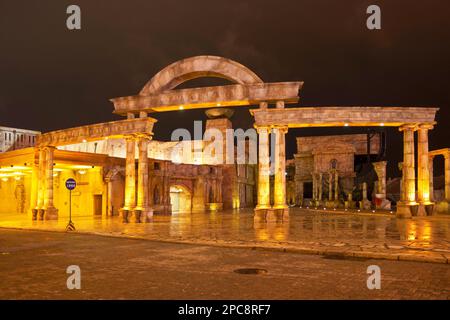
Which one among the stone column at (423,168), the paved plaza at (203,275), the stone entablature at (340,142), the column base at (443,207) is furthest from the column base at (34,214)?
the stone entablature at (340,142)

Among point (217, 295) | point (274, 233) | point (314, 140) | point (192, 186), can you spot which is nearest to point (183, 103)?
point (274, 233)

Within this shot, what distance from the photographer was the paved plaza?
21.9 ft

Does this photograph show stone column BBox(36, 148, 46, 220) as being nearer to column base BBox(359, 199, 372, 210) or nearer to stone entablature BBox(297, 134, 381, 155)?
column base BBox(359, 199, 372, 210)

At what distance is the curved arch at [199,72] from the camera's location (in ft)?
68.2

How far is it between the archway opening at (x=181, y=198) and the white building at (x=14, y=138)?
83.4 ft

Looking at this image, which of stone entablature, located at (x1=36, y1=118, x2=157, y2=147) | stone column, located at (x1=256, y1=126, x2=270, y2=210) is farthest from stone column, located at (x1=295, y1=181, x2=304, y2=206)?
stone column, located at (x1=256, y1=126, x2=270, y2=210)

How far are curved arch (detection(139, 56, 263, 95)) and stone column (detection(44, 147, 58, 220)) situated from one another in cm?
939

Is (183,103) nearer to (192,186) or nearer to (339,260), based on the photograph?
(339,260)

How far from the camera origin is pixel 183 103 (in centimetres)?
2169

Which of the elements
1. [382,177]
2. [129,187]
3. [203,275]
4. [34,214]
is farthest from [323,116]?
[382,177]

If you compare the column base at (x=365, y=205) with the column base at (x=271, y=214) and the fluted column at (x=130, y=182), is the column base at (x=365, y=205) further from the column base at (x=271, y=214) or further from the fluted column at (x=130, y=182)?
the fluted column at (x=130, y=182)

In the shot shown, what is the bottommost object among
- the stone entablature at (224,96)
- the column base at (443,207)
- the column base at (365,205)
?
the column base at (365,205)

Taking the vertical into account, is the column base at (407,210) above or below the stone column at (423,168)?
below
